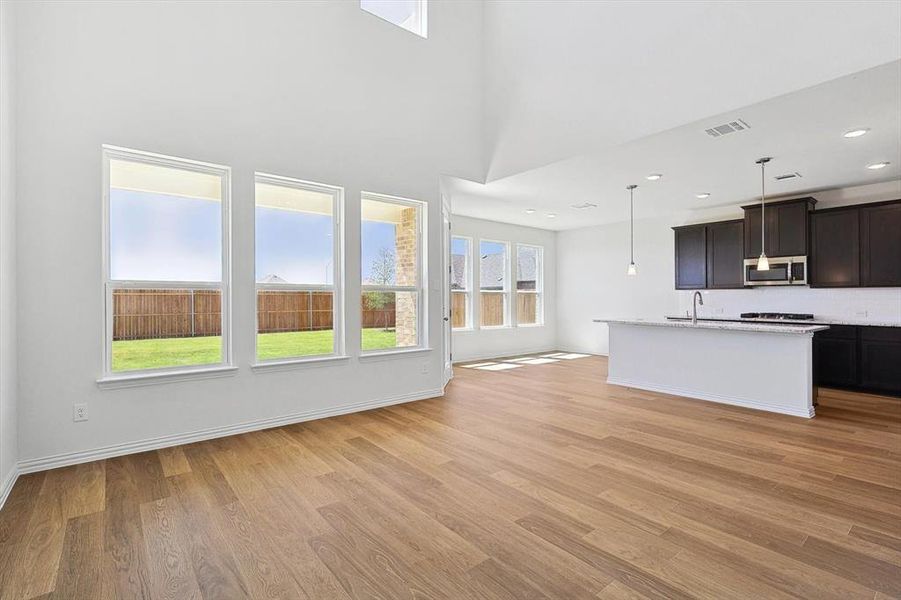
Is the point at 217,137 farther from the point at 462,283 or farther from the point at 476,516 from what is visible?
the point at 462,283

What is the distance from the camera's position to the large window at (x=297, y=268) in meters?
4.16

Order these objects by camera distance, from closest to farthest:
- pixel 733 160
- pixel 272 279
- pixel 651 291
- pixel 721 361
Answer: pixel 272 279 → pixel 733 160 → pixel 721 361 → pixel 651 291

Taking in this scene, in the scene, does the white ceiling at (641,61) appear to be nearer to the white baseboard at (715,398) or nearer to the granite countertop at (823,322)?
the white baseboard at (715,398)

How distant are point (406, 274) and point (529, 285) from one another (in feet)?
15.3

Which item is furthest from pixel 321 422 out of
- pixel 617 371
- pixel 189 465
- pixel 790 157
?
pixel 790 157

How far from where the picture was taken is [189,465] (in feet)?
10.3

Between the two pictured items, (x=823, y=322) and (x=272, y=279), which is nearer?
(x=272, y=279)

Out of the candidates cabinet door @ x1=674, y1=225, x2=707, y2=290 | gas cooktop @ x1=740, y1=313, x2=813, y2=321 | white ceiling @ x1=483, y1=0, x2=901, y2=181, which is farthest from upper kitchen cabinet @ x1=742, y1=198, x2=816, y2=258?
white ceiling @ x1=483, y1=0, x2=901, y2=181

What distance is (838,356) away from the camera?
18.6 feet

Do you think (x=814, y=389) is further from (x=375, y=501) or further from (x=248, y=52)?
(x=248, y=52)

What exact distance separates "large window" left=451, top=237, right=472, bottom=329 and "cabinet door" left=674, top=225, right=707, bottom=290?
3.66 m

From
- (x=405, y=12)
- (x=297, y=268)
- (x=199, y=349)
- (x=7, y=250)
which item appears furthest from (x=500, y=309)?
(x=7, y=250)

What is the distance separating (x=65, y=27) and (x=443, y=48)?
3.64 meters

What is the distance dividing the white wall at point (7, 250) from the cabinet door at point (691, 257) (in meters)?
8.21
